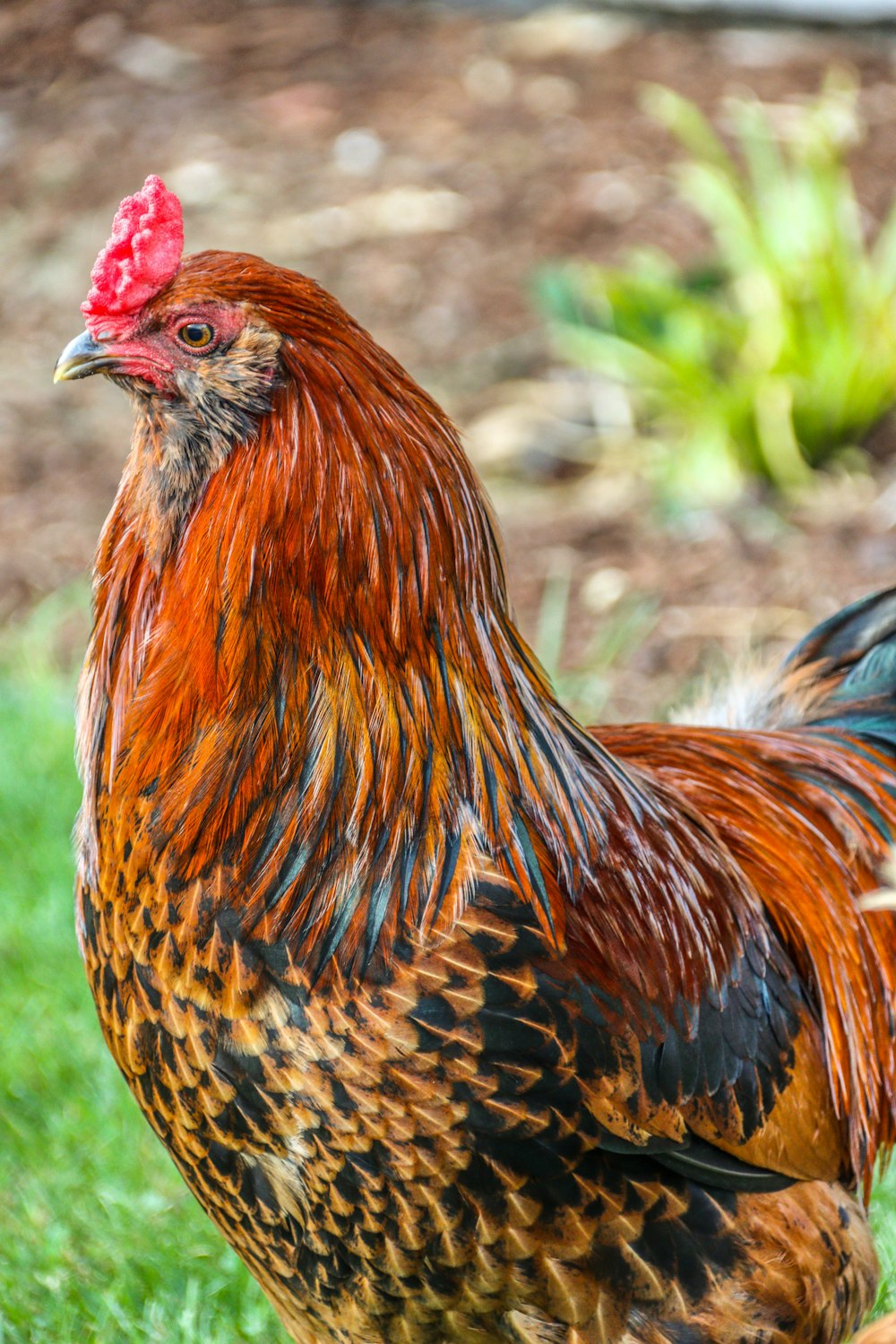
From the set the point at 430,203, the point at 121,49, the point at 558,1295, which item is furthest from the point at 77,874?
the point at 121,49

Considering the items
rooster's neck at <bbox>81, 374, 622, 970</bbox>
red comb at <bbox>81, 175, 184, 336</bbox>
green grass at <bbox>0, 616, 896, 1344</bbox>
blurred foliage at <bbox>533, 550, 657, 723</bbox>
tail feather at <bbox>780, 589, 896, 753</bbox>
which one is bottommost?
green grass at <bbox>0, 616, 896, 1344</bbox>

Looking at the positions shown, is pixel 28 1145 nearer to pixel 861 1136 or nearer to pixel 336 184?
pixel 861 1136

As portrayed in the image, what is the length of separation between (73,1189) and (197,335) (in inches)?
94.0

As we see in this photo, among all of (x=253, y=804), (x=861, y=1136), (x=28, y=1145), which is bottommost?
(x=28, y=1145)

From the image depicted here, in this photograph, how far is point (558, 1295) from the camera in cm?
236

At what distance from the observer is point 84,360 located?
2262 millimetres

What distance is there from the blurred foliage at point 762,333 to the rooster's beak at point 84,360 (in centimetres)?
420

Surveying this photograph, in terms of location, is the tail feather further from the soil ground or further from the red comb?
the soil ground

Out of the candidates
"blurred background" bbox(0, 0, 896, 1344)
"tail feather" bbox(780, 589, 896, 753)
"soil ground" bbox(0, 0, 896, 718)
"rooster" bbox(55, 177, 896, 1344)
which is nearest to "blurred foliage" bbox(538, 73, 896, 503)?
"blurred background" bbox(0, 0, 896, 1344)

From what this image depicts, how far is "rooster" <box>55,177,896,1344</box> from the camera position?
7.25ft

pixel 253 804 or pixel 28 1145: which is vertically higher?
pixel 253 804

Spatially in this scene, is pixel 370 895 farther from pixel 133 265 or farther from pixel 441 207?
pixel 441 207

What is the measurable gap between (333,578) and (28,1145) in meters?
2.36

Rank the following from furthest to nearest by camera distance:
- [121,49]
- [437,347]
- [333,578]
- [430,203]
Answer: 1. [121,49]
2. [430,203]
3. [437,347]
4. [333,578]
